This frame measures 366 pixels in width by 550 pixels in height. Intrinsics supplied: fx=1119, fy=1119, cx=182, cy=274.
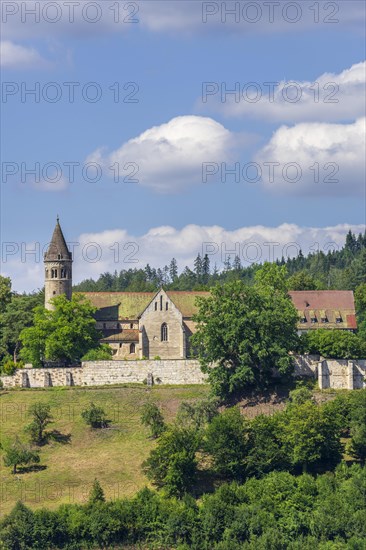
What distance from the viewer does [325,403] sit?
258 feet

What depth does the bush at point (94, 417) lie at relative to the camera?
80625 millimetres

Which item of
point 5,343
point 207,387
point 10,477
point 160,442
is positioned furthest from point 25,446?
point 5,343

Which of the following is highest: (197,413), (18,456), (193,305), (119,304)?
(119,304)

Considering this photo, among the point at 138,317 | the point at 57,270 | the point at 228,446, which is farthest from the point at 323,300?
the point at 228,446

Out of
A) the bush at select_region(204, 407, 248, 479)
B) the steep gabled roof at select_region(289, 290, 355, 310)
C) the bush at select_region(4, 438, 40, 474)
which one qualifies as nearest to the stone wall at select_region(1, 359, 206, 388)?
the bush at select_region(4, 438, 40, 474)

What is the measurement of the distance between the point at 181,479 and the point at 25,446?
12.0 meters

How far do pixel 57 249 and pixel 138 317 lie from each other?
953 cm

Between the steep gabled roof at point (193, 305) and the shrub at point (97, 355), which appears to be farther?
the steep gabled roof at point (193, 305)

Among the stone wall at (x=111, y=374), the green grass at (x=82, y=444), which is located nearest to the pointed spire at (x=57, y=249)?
the stone wall at (x=111, y=374)

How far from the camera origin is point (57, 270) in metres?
100

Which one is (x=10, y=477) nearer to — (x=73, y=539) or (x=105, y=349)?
(x=73, y=539)

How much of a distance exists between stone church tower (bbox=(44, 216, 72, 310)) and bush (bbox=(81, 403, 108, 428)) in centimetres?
2081

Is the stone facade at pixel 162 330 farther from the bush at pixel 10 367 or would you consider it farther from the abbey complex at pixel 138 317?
the bush at pixel 10 367

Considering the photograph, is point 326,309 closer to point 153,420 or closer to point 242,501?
point 153,420
